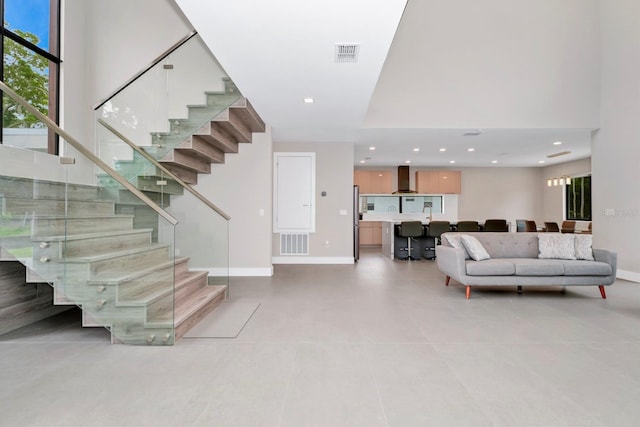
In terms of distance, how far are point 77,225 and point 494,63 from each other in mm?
6670

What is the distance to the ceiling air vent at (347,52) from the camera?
10.2 ft

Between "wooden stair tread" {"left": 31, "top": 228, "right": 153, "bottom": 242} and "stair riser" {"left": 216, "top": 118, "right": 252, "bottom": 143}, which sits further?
"stair riser" {"left": 216, "top": 118, "right": 252, "bottom": 143}

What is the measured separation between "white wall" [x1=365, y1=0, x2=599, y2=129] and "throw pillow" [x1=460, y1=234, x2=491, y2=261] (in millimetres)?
2504

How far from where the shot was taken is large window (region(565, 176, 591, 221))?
9.61 metres

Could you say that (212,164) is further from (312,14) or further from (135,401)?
(135,401)

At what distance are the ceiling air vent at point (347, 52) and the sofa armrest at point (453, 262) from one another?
277 cm

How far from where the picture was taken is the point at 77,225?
9.34 ft

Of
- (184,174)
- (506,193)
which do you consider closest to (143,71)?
(184,174)

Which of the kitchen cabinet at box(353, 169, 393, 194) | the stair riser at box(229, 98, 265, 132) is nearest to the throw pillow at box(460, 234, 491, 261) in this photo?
the stair riser at box(229, 98, 265, 132)

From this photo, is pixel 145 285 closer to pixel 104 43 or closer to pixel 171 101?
pixel 171 101

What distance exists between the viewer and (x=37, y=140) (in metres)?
3.90

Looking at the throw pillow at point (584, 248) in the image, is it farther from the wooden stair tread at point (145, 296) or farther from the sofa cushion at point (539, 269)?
the wooden stair tread at point (145, 296)

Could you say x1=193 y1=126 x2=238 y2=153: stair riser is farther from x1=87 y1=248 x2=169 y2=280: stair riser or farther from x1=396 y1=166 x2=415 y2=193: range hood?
x1=396 y1=166 x2=415 y2=193: range hood

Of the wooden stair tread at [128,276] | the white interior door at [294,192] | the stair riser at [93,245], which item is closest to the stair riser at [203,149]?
the white interior door at [294,192]
